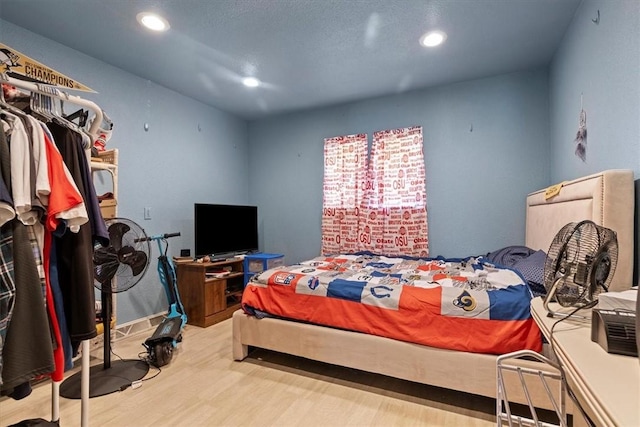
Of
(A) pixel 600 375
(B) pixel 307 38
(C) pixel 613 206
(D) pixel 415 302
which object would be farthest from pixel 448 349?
(B) pixel 307 38

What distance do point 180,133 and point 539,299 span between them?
3.81m

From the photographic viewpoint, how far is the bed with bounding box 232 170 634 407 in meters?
1.62

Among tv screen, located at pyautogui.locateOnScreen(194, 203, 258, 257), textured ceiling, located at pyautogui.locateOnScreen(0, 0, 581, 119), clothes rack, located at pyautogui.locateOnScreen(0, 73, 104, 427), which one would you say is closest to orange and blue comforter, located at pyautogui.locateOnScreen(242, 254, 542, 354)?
→ clothes rack, located at pyautogui.locateOnScreen(0, 73, 104, 427)

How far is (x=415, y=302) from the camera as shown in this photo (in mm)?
1985

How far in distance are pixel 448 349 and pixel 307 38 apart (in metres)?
2.57

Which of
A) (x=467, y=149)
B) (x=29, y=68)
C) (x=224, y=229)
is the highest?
(x=29, y=68)

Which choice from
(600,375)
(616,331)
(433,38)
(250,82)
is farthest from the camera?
(250,82)

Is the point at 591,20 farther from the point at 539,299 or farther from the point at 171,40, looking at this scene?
the point at 171,40

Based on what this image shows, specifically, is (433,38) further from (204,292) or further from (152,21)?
(204,292)

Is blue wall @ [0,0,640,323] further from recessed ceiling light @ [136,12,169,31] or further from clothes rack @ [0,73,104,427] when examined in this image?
clothes rack @ [0,73,104,427]

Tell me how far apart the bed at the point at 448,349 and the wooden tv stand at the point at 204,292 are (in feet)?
3.22

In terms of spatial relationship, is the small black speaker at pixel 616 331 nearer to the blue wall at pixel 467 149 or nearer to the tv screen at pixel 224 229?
the blue wall at pixel 467 149

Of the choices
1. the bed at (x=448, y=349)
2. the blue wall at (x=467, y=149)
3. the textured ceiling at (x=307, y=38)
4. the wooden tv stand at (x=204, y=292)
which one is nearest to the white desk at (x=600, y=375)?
the bed at (x=448, y=349)

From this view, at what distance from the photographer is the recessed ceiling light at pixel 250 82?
3.42m
